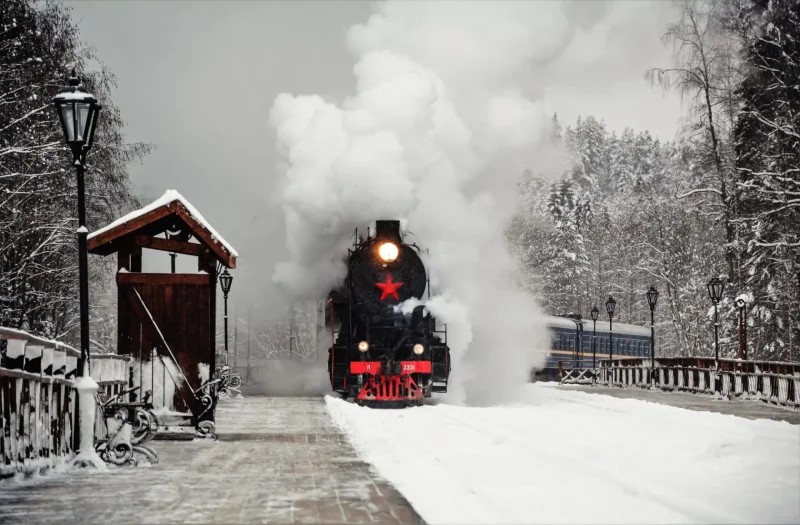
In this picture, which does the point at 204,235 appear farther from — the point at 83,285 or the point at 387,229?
the point at 387,229

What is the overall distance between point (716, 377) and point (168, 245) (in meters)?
18.2

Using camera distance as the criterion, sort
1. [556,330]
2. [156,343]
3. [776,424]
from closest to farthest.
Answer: [156,343], [776,424], [556,330]

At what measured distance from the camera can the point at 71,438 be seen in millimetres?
11703

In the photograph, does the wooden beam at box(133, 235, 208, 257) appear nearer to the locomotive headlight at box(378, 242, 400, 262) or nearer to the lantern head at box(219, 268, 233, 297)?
the locomotive headlight at box(378, 242, 400, 262)

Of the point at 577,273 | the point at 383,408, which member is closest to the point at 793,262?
the point at 383,408

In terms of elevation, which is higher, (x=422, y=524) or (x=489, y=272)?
(x=489, y=272)

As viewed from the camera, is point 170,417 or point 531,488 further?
point 170,417

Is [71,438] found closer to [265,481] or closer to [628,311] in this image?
[265,481]

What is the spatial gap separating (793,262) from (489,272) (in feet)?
35.2

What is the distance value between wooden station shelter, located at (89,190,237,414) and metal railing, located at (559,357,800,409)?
46.0 ft

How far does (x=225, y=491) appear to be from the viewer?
29.5 feet

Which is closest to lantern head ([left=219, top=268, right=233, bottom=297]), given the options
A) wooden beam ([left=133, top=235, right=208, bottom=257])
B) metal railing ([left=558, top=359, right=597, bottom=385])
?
metal railing ([left=558, top=359, right=597, bottom=385])

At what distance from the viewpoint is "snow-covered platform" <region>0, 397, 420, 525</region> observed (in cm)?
766

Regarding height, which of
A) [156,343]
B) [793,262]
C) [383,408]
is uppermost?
[793,262]
